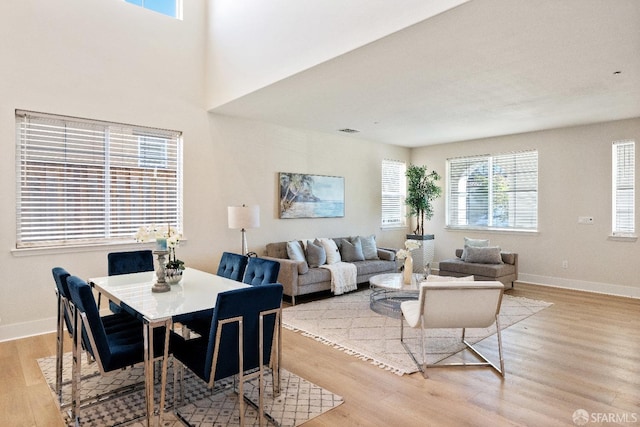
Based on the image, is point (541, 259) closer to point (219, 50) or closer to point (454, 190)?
point (454, 190)

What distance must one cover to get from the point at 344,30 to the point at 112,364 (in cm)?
309

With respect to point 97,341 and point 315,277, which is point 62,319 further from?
point 315,277

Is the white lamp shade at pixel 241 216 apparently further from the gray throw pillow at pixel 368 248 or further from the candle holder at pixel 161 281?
the gray throw pillow at pixel 368 248

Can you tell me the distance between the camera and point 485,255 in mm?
6402

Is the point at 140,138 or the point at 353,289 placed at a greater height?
the point at 140,138

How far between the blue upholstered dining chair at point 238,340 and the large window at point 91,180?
2670mm

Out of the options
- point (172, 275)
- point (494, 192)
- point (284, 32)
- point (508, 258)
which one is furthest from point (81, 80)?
point (494, 192)

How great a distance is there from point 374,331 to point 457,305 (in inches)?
50.9

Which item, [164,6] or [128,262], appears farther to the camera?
[164,6]

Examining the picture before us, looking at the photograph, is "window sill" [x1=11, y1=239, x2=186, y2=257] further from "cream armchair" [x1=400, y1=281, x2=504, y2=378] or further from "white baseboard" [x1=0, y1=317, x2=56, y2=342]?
"cream armchair" [x1=400, y1=281, x2=504, y2=378]

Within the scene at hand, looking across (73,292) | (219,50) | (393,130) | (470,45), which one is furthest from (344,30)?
(393,130)

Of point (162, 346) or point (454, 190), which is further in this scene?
point (454, 190)

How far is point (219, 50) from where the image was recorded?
5.09 m

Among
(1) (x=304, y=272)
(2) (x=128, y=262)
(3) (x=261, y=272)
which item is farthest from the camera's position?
(1) (x=304, y=272)
